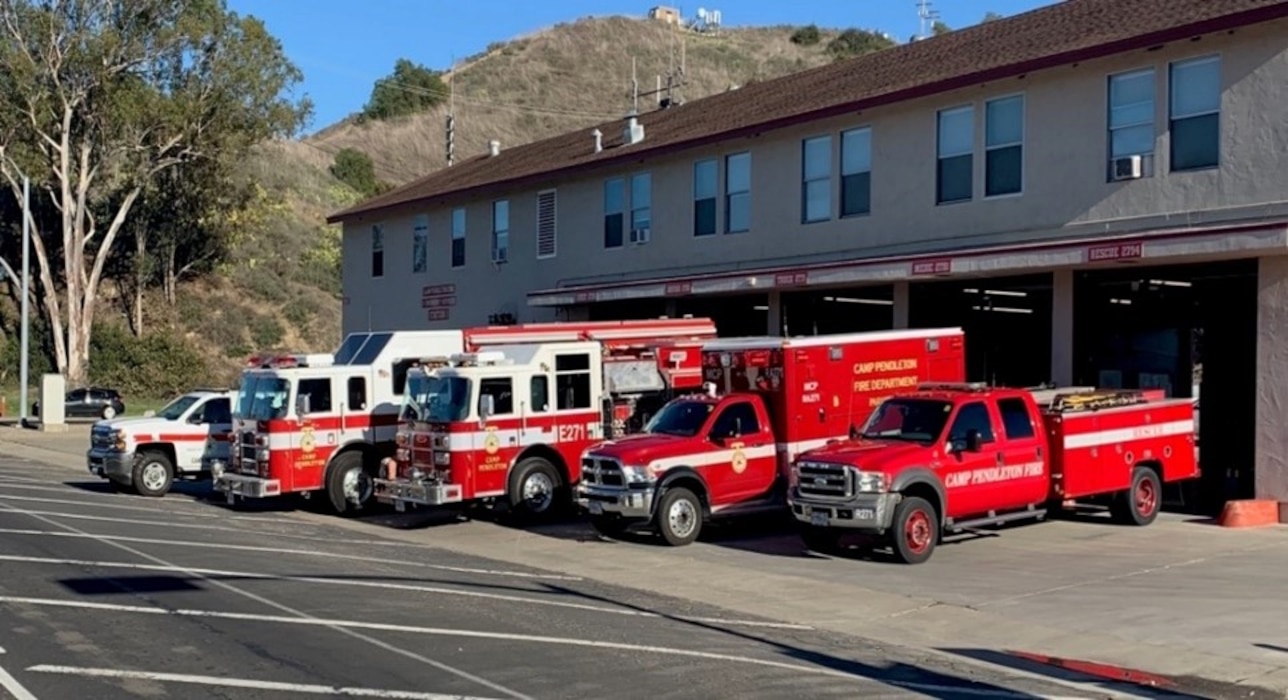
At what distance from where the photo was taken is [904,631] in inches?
531

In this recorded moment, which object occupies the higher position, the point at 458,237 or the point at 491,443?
the point at 458,237

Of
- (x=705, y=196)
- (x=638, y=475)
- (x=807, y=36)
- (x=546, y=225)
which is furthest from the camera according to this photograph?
(x=807, y=36)

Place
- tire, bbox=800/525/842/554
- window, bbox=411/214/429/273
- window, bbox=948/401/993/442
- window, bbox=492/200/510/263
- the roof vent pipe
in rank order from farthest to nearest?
window, bbox=411/214/429/273
window, bbox=492/200/510/263
the roof vent pipe
tire, bbox=800/525/842/554
window, bbox=948/401/993/442

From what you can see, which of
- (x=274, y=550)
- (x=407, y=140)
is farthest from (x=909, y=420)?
(x=407, y=140)

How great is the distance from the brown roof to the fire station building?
78 mm

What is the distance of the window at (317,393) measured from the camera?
23.2m

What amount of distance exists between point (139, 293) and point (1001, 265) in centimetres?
5145

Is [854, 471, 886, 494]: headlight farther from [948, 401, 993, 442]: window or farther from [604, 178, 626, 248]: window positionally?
[604, 178, 626, 248]: window

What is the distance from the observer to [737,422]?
20.2 meters

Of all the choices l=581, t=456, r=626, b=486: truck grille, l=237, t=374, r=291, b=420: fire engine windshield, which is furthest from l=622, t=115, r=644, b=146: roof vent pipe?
l=581, t=456, r=626, b=486: truck grille

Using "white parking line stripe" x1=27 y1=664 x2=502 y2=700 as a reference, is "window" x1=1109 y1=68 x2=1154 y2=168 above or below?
above

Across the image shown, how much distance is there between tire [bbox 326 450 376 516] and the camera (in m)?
23.5

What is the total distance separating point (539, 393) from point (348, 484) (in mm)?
3902

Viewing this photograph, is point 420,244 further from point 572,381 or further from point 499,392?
point 499,392
